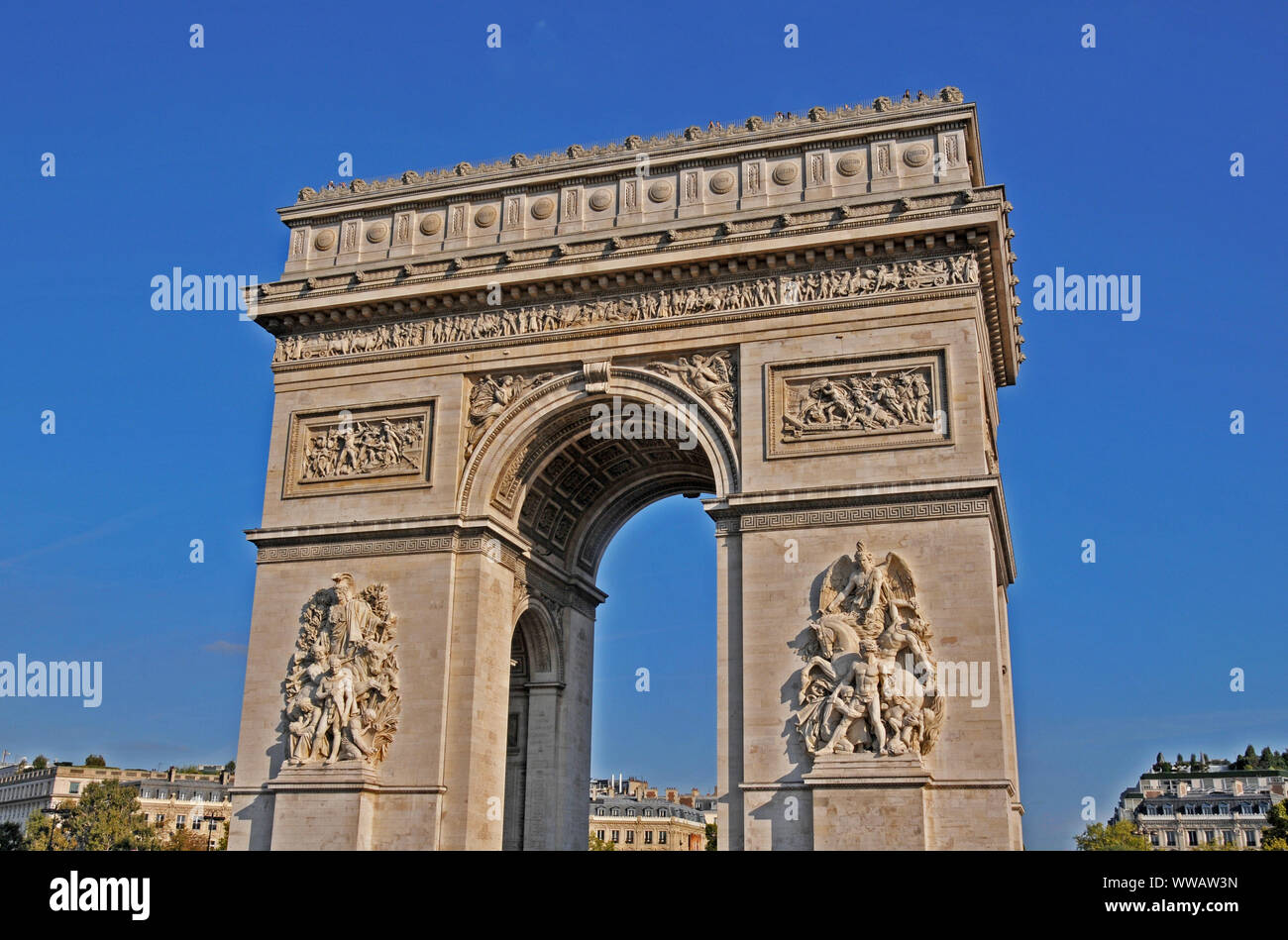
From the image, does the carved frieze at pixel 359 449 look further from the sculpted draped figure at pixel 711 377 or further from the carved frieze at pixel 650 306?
the sculpted draped figure at pixel 711 377

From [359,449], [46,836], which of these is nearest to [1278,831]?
[359,449]

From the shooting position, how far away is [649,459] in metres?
26.4

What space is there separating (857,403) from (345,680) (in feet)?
32.4

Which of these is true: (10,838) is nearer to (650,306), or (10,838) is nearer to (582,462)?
(582,462)

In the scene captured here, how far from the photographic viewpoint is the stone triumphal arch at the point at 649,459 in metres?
19.8

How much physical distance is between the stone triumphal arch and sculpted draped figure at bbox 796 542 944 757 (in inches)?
1.9

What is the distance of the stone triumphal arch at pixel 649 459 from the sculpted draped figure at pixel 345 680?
0.19 feet

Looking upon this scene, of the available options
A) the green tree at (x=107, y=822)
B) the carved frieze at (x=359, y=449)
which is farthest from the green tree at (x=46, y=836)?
the carved frieze at (x=359, y=449)
